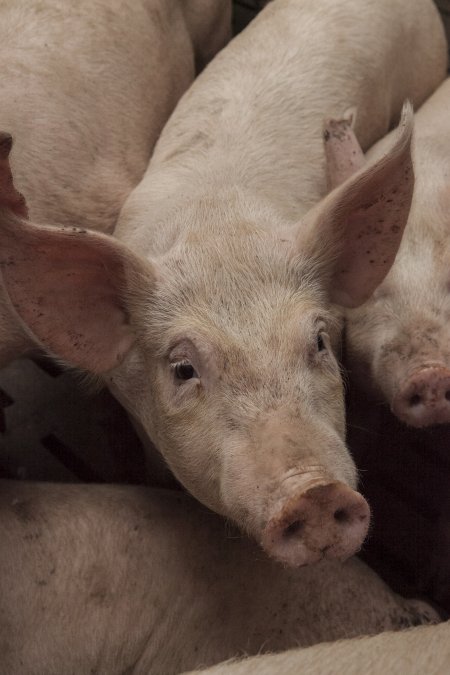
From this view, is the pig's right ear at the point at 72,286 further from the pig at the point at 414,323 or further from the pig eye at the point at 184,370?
the pig at the point at 414,323

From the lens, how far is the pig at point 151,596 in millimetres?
1939

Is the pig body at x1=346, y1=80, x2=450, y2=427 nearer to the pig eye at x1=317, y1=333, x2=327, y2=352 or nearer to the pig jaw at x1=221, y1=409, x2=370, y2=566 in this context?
the pig eye at x1=317, y1=333, x2=327, y2=352

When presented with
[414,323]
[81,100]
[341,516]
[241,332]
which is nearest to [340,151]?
[414,323]

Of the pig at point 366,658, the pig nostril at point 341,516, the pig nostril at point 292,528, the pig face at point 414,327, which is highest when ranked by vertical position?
the pig nostril at point 292,528

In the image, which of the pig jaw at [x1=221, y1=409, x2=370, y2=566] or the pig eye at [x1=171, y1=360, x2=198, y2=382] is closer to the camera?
the pig jaw at [x1=221, y1=409, x2=370, y2=566]

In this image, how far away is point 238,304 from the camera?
1.65 m

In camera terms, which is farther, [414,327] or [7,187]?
[414,327]

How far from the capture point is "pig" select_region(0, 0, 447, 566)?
144 cm


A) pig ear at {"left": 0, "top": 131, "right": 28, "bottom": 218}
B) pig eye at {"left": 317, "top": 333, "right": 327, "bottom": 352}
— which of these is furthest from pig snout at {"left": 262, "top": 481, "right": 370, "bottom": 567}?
pig ear at {"left": 0, "top": 131, "right": 28, "bottom": 218}

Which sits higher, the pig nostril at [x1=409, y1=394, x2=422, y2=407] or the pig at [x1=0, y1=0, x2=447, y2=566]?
the pig at [x1=0, y1=0, x2=447, y2=566]

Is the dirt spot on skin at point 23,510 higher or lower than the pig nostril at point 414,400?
lower

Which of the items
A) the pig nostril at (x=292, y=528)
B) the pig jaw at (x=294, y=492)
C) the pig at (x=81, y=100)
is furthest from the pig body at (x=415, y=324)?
the pig at (x=81, y=100)

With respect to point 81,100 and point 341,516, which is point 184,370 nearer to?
point 341,516

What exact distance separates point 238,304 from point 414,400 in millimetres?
507
